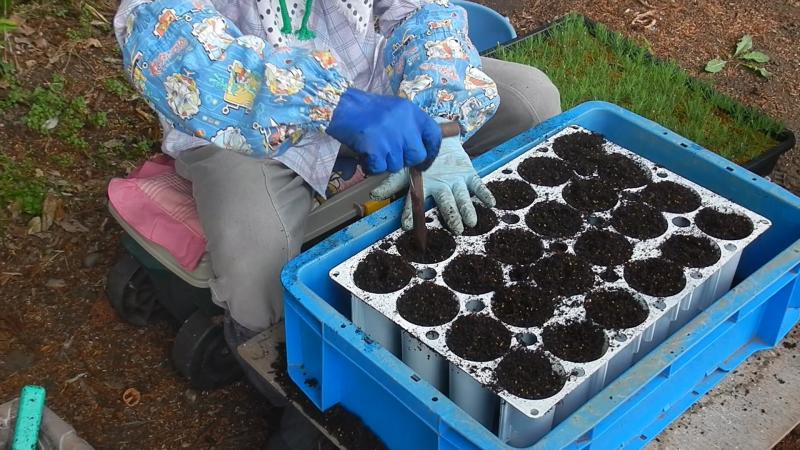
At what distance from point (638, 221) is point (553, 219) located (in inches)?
6.1

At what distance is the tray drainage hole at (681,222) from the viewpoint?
1.60 m

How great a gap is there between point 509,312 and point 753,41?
2.09 metres

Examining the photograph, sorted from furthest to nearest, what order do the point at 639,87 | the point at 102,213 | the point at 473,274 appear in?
the point at 639,87
the point at 102,213
the point at 473,274

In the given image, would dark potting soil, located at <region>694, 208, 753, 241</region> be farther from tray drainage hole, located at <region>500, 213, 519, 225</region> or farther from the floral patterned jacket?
the floral patterned jacket

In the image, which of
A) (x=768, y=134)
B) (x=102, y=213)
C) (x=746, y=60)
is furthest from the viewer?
(x=746, y=60)

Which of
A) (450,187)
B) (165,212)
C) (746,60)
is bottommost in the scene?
(746,60)

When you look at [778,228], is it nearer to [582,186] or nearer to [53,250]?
[582,186]

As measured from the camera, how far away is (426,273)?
4.99ft

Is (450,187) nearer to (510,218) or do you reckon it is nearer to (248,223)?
(510,218)

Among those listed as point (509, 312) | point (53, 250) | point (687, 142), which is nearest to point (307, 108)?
point (509, 312)

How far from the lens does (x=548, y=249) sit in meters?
1.57

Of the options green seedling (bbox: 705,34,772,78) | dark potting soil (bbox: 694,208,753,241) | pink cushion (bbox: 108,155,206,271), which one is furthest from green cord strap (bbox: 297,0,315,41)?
Answer: green seedling (bbox: 705,34,772,78)

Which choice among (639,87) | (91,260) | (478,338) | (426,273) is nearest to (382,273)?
(426,273)

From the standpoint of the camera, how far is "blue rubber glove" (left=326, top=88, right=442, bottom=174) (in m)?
1.41
